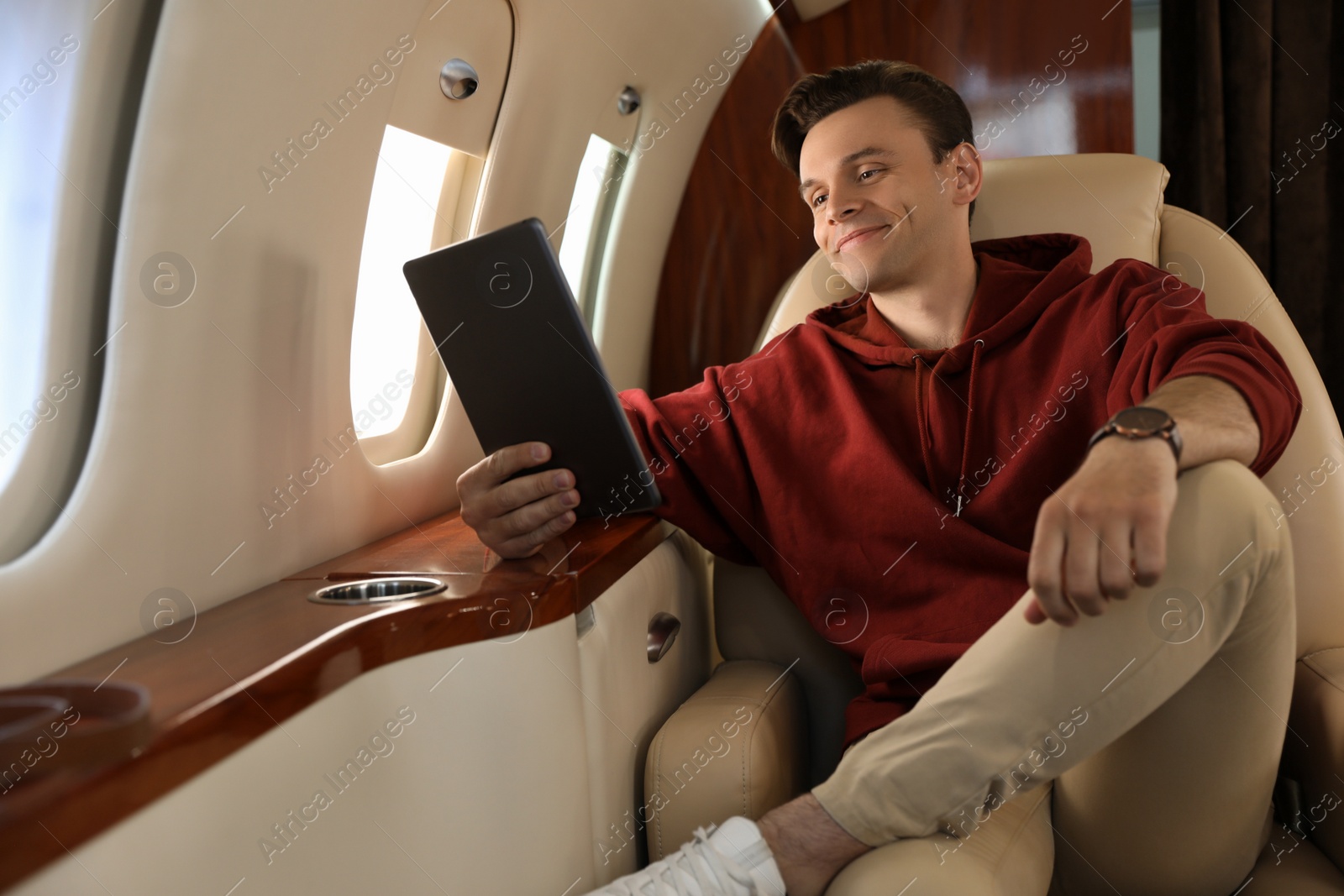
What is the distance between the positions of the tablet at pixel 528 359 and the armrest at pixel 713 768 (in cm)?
28

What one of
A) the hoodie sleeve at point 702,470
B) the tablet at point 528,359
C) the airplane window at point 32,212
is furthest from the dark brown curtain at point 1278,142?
the airplane window at point 32,212

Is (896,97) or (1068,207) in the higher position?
(896,97)

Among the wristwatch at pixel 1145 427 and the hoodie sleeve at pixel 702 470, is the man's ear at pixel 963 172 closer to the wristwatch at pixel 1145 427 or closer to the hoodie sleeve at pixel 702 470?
the hoodie sleeve at pixel 702 470

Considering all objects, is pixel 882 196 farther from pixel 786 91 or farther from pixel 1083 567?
pixel 1083 567

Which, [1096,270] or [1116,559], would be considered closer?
[1116,559]

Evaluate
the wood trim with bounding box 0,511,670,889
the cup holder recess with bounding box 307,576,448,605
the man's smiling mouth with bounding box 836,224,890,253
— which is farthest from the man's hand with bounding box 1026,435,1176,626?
the man's smiling mouth with bounding box 836,224,890,253

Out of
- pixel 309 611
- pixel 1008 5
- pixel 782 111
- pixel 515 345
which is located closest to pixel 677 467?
pixel 515 345

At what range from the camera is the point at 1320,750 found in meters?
1.00

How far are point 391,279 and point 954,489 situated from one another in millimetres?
907

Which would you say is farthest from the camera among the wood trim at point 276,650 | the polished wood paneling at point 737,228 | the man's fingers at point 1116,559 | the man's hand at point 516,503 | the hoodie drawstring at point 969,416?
the polished wood paneling at point 737,228

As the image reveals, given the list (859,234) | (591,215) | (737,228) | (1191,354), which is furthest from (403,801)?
(737,228)

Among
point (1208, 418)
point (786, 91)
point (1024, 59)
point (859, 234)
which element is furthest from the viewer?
point (786, 91)

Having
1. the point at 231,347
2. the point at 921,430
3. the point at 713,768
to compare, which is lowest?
the point at 713,768

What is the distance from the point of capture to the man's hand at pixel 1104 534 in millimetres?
750
